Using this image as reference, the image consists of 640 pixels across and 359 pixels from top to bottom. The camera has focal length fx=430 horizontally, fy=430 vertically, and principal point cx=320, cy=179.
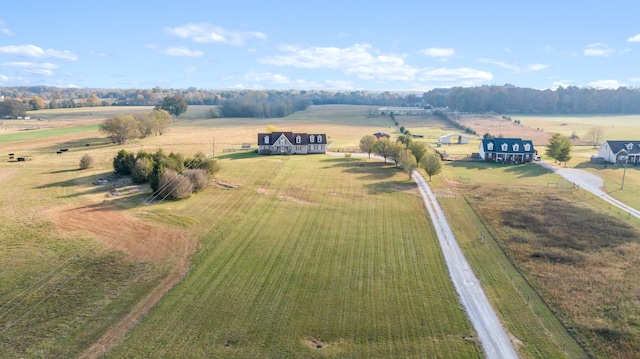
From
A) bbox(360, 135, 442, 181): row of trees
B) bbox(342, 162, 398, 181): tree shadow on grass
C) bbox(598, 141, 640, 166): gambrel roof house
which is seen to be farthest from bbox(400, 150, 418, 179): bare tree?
bbox(598, 141, 640, 166): gambrel roof house

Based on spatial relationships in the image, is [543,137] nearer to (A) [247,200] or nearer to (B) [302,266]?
(A) [247,200]

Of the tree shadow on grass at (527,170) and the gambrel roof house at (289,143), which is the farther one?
the gambrel roof house at (289,143)

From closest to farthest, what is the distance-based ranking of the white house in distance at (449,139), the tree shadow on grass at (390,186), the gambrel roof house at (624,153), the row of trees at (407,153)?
the tree shadow on grass at (390,186) → the row of trees at (407,153) → the gambrel roof house at (624,153) → the white house in distance at (449,139)

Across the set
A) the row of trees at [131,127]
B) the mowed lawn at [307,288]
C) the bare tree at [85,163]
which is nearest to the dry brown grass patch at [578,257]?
the mowed lawn at [307,288]

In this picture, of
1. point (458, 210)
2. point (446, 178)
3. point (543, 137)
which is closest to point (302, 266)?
point (458, 210)

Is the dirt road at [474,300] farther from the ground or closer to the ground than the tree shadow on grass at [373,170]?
closer to the ground

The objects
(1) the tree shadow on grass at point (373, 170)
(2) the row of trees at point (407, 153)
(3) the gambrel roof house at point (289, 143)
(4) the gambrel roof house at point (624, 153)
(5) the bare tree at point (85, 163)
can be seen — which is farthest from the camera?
(3) the gambrel roof house at point (289, 143)

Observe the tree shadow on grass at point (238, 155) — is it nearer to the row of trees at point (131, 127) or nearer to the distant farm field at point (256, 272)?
the distant farm field at point (256, 272)
